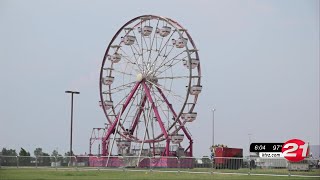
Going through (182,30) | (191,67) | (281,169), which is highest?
(182,30)

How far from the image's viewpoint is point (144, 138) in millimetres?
67750

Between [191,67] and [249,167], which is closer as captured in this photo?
[249,167]

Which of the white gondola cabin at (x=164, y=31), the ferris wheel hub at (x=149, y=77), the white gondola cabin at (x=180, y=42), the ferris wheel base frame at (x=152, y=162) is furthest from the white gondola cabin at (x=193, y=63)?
the ferris wheel base frame at (x=152, y=162)

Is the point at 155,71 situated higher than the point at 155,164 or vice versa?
the point at 155,71

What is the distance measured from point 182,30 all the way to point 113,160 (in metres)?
15.6

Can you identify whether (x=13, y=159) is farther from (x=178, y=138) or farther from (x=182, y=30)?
(x=182, y=30)

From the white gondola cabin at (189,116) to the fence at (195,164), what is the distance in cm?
937

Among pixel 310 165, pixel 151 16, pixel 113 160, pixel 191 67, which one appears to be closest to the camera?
pixel 310 165

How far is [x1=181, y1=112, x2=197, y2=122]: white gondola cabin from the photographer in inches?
2544

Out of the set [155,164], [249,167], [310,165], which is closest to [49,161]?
[155,164]

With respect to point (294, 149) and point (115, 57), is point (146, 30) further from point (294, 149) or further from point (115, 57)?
point (294, 149)

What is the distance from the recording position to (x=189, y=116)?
64.6 meters

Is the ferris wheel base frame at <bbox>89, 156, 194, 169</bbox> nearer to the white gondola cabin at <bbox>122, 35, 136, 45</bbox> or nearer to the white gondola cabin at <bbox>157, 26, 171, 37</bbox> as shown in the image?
the white gondola cabin at <bbox>157, 26, 171, 37</bbox>

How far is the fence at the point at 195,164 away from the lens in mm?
43875
